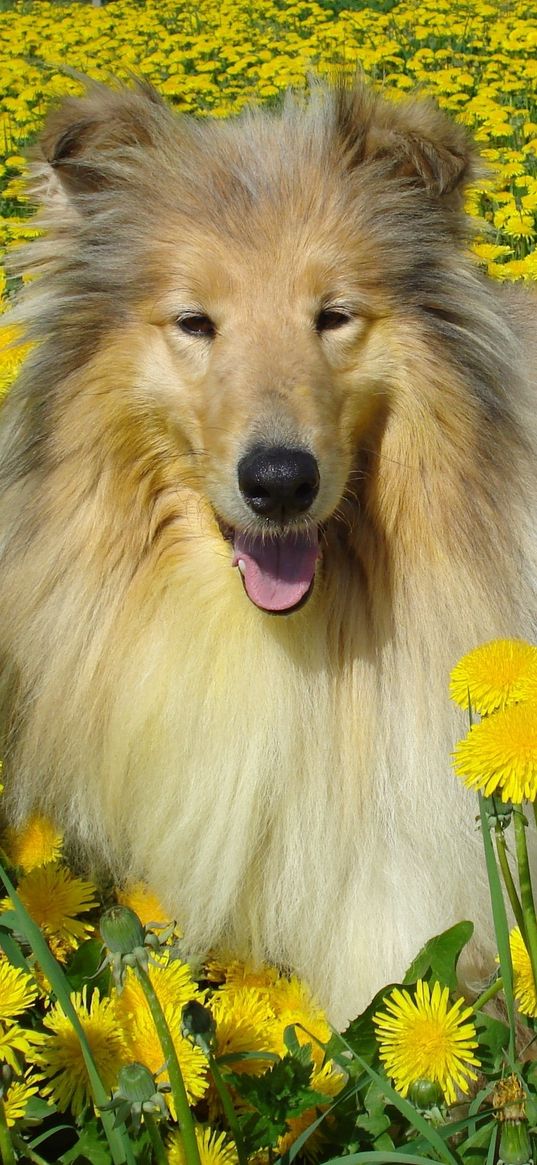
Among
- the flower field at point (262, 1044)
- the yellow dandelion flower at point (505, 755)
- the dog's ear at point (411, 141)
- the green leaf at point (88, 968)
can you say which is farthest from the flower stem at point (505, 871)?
the dog's ear at point (411, 141)

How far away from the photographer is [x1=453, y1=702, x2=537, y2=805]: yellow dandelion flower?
1.42 metres

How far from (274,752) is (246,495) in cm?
66

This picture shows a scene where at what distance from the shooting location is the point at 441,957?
215 centimetres

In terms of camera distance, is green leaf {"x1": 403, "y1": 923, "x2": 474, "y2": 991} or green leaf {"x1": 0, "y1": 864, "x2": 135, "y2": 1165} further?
green leaf {"x1": 403, "y1": 923, "x2": 474, "y2": 991}

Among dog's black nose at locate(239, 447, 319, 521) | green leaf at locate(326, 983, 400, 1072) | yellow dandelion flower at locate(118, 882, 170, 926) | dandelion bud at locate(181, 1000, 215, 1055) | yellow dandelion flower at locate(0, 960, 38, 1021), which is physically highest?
dog's black nose at locate(239, 447, 319, 521)

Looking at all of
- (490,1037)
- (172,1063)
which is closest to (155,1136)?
(172,1063)

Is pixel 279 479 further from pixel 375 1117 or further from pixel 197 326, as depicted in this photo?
pixel 375 1117

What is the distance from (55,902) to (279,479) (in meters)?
0.92

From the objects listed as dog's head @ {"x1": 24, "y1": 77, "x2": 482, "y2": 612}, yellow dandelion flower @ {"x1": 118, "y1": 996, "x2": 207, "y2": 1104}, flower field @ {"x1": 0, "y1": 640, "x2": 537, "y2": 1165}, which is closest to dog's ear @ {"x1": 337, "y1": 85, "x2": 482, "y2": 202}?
dog's head @ {"x1": 24, "y1": 77, "x2": 482, "y2": 612}

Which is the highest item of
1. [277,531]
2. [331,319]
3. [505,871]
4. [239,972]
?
[331,319]

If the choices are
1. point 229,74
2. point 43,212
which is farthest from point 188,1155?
point 229,74

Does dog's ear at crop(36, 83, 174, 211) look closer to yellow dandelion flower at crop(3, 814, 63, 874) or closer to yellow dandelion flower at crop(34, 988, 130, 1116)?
yellow dandelion flower at crop(3, 814, 63, 874)

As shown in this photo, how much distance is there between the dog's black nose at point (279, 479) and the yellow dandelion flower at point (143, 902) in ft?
3.16

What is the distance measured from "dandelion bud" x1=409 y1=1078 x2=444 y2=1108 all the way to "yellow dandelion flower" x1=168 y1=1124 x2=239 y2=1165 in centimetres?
30
